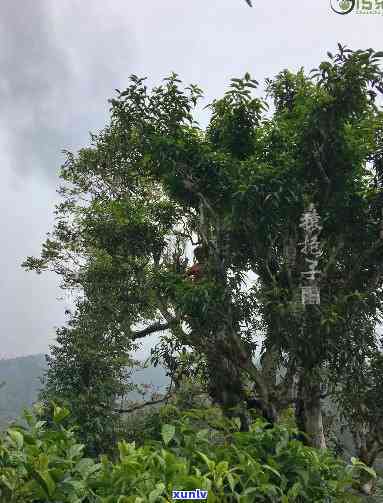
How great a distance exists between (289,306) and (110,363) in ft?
19.5

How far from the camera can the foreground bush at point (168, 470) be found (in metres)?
2.90

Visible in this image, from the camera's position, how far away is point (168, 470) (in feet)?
10.4

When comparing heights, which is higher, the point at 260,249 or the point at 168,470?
the point at 260,249

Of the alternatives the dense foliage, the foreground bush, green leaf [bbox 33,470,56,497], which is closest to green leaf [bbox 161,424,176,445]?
the foreground bush

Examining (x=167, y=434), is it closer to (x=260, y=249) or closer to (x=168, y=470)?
(x=168, y=470)

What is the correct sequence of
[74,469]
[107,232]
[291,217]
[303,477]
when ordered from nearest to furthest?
[74,469] < [303,477] < [291,217] < [107,232]

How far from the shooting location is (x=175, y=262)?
1063 centimetres

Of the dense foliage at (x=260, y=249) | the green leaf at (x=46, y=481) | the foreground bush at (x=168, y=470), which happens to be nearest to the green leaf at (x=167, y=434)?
the foreground bush at (x=168, y=470)

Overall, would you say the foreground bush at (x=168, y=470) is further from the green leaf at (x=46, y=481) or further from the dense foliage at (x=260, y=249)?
the dense foliage at (x=260, y=249)

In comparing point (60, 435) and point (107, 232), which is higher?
point (107, 232)

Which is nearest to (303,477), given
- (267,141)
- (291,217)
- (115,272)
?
(291,217)

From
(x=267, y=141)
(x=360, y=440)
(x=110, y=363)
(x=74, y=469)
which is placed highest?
(x=267, y=141)

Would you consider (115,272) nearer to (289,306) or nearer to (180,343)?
(180,343)

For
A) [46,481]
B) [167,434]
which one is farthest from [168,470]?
[46,481]
